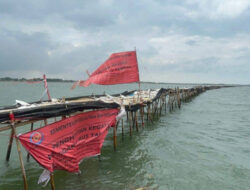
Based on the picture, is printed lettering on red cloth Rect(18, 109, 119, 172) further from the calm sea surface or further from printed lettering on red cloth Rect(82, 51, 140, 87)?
printed lettering on red cloth Rect(82, 51, 140, 87)

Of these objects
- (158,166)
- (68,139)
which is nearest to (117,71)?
(68,139)

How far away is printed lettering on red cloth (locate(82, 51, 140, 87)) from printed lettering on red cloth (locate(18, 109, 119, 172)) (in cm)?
172

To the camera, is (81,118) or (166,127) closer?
(81,118)

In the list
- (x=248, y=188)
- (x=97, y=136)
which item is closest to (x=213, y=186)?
(x=248, y=188)

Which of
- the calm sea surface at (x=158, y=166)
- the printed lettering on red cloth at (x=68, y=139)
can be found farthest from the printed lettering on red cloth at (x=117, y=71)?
the calm sea surface at (x=158, y=166)

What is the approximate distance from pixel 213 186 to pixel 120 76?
258 inches

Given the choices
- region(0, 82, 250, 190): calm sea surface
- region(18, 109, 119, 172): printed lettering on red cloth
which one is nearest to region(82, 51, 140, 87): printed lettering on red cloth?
region(18, 109, 119, 172): printed lettering on red cloth

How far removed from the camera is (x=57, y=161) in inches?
255

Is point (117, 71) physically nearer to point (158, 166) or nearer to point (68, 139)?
point (68, 139)

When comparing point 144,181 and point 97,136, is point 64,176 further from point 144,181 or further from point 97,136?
point 144,181

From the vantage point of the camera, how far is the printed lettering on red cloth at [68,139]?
5906 mm

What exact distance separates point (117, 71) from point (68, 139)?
4.64 metres

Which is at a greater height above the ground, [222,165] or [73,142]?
[73,142]

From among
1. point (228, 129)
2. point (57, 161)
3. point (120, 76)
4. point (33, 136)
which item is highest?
point (120, 76)
